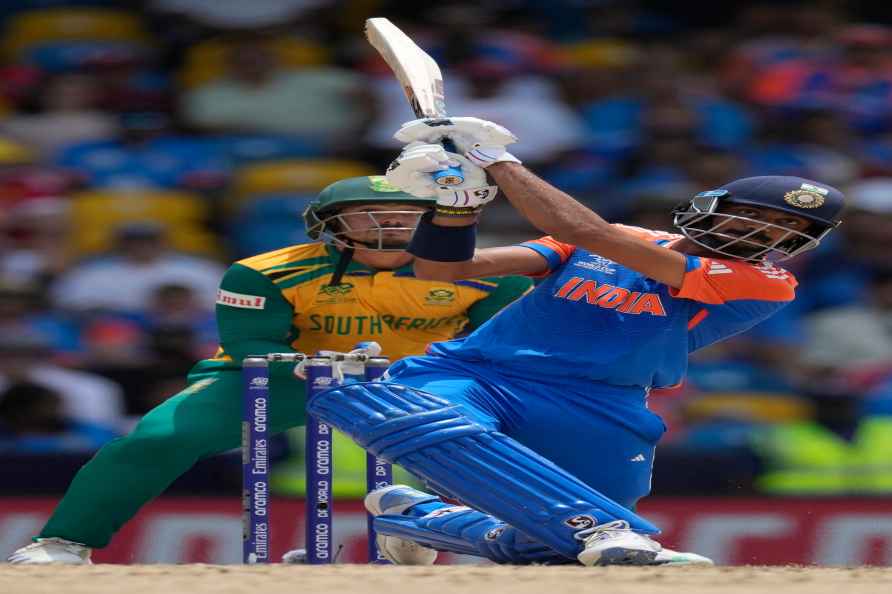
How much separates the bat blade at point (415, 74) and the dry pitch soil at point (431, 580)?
51.8 inches

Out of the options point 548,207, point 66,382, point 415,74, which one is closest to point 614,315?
point 548,207

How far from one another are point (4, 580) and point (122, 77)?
4.82 meters

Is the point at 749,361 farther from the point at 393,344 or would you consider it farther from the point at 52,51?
the point at 52,51

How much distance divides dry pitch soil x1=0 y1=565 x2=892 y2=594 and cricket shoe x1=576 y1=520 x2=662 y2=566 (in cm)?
10

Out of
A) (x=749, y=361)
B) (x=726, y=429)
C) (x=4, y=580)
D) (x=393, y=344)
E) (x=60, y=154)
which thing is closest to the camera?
(x=4, y=580)

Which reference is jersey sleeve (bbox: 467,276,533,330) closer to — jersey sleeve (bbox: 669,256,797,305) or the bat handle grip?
jersey sleeve (bbox: 669,256,797,305)

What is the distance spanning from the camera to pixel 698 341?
481 centimetres

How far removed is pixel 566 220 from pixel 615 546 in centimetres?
88

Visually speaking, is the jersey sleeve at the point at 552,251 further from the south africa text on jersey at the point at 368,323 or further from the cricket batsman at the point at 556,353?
the south africa text on jersey at the point at 368,323

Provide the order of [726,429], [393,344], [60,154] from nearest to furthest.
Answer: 1. [393,344]
2. [726,429]
3. [60,154]

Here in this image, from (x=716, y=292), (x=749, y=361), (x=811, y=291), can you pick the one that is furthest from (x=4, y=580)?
(x=811, y=291)

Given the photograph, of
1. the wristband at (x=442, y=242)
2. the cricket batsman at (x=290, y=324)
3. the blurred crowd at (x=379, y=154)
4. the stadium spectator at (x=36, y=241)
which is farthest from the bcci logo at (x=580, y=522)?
the stadium spectator at (x=36, y=241)

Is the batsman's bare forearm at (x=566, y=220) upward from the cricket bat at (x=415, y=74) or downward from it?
downward

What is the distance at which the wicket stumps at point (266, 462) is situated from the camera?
196 inches
